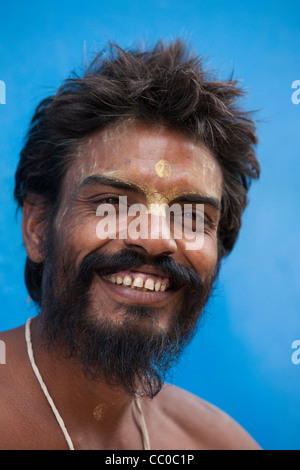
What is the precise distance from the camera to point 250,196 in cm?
375

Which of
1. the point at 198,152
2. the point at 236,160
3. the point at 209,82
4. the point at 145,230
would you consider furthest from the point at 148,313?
the point at 209,82

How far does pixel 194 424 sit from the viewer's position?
3.10 m

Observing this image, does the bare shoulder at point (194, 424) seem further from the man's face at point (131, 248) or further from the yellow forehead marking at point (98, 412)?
the man's face at point (131, 248)

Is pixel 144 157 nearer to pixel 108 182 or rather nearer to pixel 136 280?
pixel 108 182

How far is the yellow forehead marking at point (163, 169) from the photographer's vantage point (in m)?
2.47

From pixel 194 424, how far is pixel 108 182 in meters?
1.46

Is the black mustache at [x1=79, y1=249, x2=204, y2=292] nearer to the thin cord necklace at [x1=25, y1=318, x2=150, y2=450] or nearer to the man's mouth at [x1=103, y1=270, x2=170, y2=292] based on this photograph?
the man's mouth at [x1=103, y1=270, x2=170, y2=292]

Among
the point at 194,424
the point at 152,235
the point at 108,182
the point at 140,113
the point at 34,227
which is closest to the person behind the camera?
the point at 152,235

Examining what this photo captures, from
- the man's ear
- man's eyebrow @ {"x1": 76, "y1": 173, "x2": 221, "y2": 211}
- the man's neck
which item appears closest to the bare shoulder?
the man's neck

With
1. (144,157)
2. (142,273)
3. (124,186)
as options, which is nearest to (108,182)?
(124,186)

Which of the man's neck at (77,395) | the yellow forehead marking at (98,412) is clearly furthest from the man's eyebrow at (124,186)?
the yellow forehead marking at (98,412)

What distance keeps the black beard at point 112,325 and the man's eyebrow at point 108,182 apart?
280 millimetres

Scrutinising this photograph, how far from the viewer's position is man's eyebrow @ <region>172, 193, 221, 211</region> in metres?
2.52

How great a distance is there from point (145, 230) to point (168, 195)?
0.70 feet
